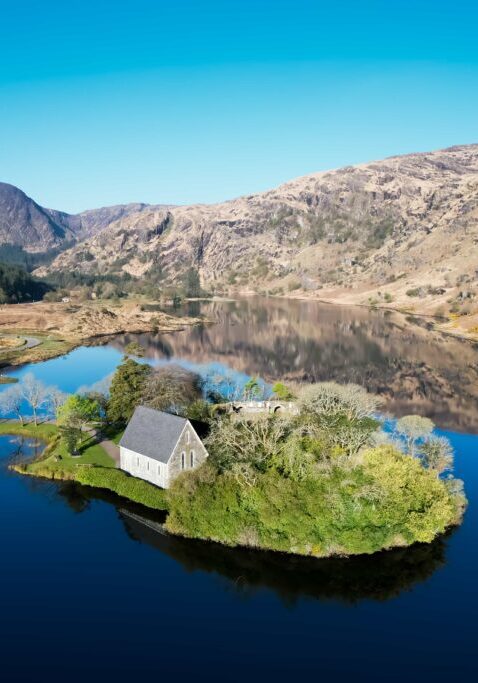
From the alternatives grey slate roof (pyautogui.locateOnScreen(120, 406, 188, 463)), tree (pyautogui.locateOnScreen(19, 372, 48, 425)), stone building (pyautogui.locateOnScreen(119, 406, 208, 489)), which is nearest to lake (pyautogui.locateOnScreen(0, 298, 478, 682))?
stone building (pyautogui.locateOnScreen(119, 406, 208, 489))

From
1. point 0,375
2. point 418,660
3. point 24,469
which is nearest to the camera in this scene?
point 418,660

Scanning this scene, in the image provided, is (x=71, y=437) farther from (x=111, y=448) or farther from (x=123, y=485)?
(x=123, y=485)

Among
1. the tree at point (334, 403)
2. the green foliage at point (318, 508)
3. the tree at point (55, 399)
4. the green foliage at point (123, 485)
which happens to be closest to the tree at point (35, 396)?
the tree at point (55, 399)

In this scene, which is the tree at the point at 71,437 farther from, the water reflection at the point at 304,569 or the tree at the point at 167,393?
the water reflection at the point at 304,569

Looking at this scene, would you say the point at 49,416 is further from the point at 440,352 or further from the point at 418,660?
the point at 440,352

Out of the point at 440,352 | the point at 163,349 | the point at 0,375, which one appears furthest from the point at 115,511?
the point at 440,352

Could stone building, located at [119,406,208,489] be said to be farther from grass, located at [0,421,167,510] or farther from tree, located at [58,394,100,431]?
tree, located at [58,394,100,431]

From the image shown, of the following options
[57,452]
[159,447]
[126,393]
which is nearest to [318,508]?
[159,447]
